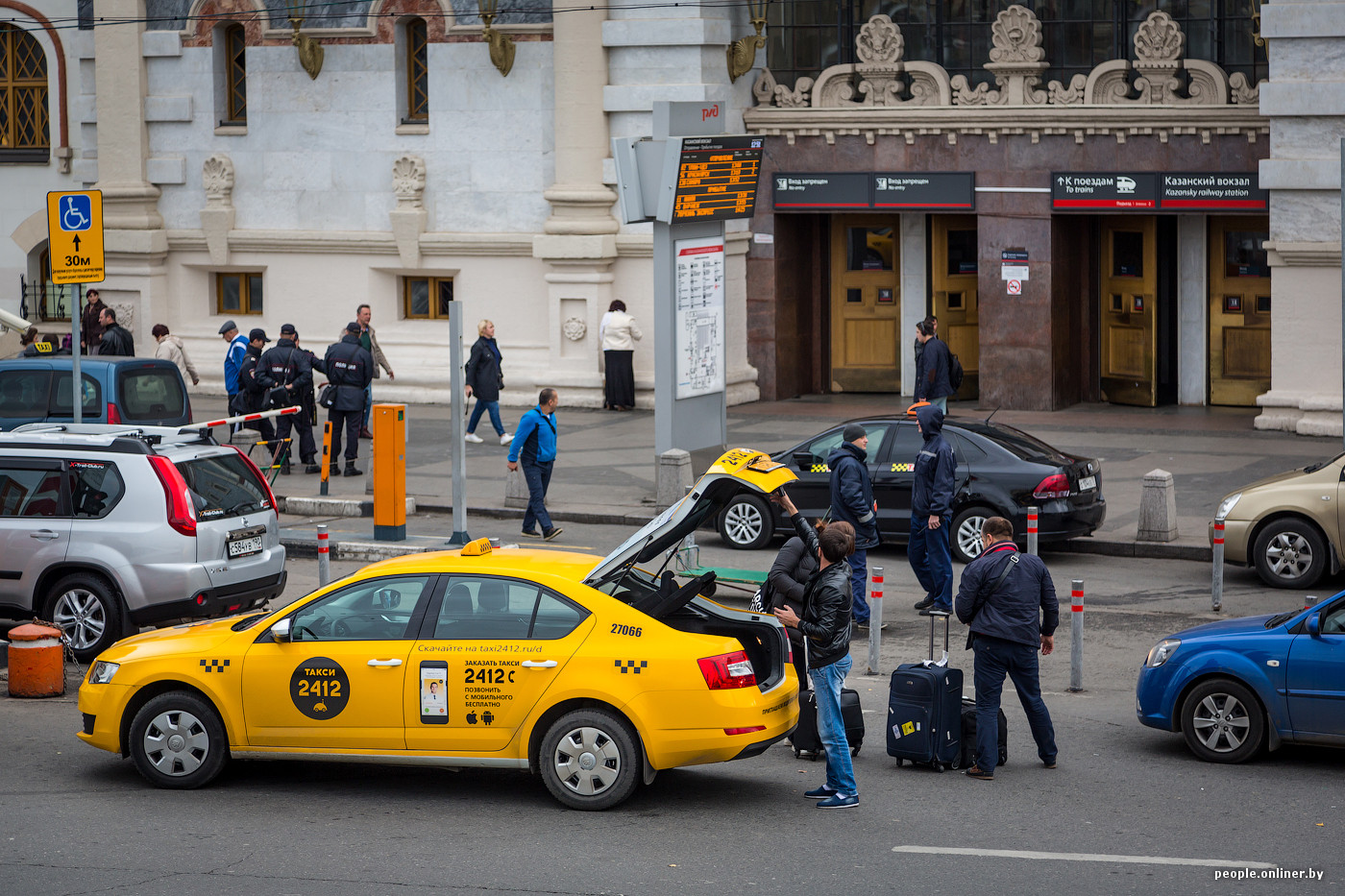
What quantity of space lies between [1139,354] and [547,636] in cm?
1933

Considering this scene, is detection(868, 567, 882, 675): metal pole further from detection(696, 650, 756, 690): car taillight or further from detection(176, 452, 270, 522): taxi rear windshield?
detection(176, 452, 270, 522): taxi rear windshield

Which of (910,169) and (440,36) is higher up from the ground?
(440,36)

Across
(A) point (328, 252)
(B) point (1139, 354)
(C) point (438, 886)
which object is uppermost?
(A) point (328, 252)

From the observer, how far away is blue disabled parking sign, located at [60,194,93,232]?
15031mm

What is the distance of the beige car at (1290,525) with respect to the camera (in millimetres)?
15328

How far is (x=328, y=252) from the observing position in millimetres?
29219

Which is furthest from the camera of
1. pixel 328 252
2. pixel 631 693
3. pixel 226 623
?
pixel 328 252

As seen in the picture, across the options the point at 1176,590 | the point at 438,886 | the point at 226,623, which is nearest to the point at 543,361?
the point at 1176,590

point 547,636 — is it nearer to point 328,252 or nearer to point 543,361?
point 543,361

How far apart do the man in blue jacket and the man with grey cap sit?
15.5ft

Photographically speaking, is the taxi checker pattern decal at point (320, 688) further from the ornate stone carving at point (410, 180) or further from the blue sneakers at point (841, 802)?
the ornate stone carving at point (410, 180)

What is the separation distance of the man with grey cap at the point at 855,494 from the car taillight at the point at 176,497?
495 cm

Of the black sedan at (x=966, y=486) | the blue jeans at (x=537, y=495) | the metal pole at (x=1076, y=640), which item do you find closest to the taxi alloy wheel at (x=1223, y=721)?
the metal pole at (x=1076, y=640)

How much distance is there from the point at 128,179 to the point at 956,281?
14.1m
